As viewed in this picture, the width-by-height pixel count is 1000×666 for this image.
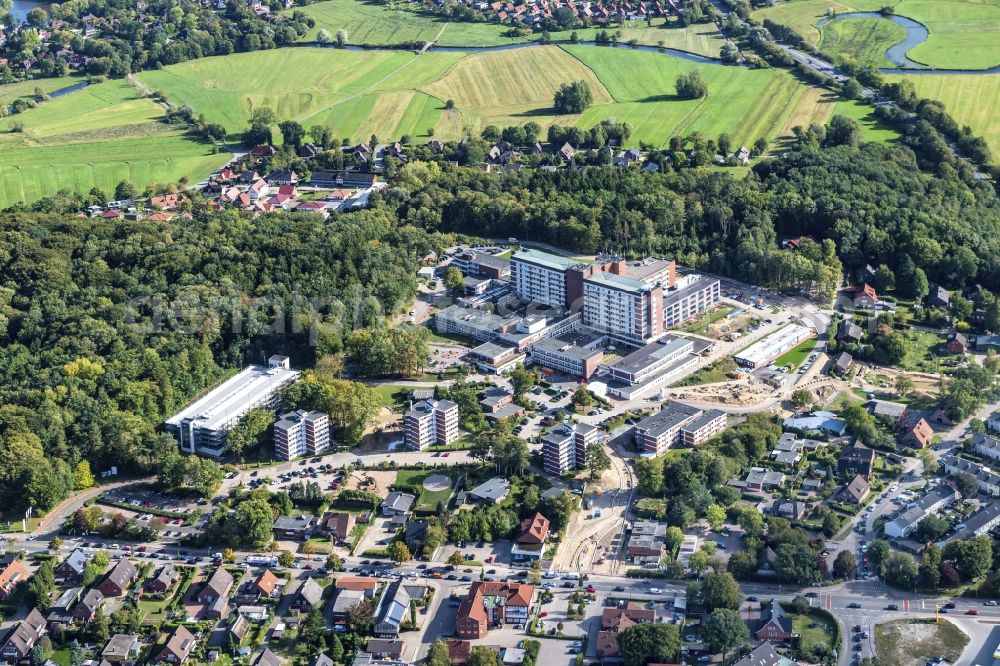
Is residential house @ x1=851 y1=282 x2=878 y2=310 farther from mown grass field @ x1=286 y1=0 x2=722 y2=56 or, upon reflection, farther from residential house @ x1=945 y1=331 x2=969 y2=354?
mown grass field @ x1=286 y1=0 x2=722 y2=56

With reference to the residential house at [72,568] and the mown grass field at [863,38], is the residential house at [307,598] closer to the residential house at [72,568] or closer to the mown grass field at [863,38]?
the residential house at [72,568]

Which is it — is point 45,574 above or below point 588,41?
below

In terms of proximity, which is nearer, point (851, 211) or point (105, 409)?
point (105, 409)

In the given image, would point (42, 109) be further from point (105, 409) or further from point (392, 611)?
point (392, 611)

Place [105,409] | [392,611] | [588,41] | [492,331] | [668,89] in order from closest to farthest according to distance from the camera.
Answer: [392,611] → [105,409] → [492,331] → [668,89] → [588,41]

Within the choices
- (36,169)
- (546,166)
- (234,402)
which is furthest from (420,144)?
(234,402)

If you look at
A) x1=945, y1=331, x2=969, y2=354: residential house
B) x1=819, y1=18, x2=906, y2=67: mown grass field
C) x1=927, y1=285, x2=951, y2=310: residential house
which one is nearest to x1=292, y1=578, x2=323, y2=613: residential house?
x1=945, y1=331, x2=969, y2=354: residential house
